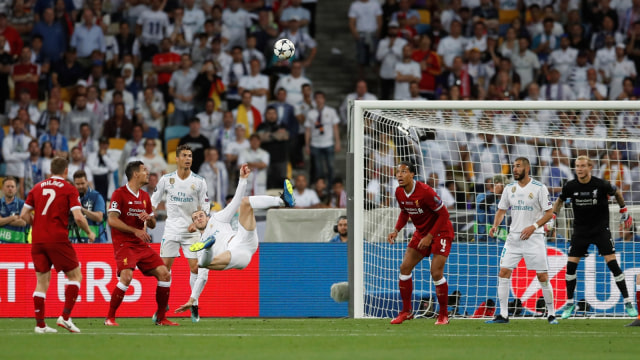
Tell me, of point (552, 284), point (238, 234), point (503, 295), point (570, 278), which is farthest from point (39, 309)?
point (552, 284)

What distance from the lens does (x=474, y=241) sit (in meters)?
16.5

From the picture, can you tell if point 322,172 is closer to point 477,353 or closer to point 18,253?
point 18,253

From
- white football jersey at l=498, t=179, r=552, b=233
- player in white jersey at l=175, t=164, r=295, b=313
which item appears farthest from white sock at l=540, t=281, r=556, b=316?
player in white jersey at l=175, t=164, r=295, b=313

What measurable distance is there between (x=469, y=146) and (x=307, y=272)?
4.93 meters

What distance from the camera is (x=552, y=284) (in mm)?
16031

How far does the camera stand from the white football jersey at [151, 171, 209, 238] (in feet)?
46.0

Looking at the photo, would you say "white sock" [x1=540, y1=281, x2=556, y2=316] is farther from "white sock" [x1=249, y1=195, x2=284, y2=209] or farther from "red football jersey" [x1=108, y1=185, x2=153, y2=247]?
"red football jersey" [x1=108, y1=185, x2=153, y2=247]

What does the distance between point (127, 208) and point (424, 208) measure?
391cm

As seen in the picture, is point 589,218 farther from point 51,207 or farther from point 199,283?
point 51,207

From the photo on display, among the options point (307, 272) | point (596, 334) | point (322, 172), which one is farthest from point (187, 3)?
point (596, 334)

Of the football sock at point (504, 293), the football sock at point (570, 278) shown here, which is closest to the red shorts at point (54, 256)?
the football sock at point (504, 293)

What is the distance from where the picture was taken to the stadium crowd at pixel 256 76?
20.0m

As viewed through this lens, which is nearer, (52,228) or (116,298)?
(52,228)

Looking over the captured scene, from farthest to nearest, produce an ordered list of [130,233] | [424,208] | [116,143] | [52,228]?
[116,143]
[424,208]
[130,233]
[52,228]
